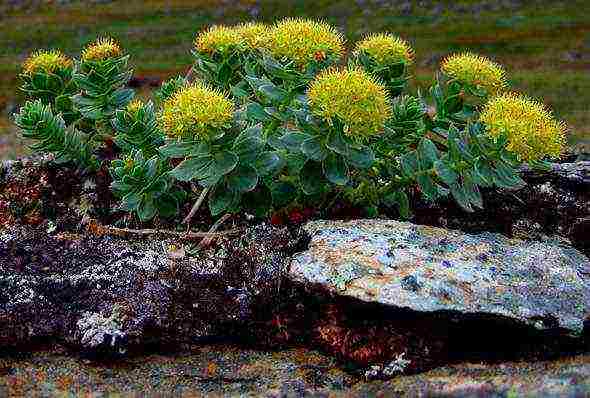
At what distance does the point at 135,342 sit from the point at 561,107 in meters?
14.7

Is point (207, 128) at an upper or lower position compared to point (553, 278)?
→ upper

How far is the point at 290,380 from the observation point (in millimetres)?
3520

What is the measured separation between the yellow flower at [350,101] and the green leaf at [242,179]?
0.54m

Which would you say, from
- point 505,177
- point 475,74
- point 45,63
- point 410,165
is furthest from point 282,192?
point 45,63

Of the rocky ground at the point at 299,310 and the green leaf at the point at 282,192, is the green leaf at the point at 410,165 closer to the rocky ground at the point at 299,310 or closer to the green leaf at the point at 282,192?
the rocky ground at the point at 299,310

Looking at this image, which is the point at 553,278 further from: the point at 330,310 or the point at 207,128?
the point at 207,128

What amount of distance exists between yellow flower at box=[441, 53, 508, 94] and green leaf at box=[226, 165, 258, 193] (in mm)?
1382

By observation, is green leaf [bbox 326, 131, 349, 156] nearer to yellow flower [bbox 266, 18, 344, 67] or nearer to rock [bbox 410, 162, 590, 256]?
yellow flower [bbox 266, 18, 344, 67]

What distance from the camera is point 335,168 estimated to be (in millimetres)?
3934

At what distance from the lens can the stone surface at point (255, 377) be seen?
3258 mm

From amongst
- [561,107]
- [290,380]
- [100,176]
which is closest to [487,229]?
[290,380]

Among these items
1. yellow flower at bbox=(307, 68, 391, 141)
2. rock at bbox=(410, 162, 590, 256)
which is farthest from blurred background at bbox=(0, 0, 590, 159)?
yellow flower at bbox=(307, 68, 391, 141)

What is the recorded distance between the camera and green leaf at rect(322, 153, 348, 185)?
3901 mm

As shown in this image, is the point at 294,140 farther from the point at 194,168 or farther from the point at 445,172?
the point at 445,172
